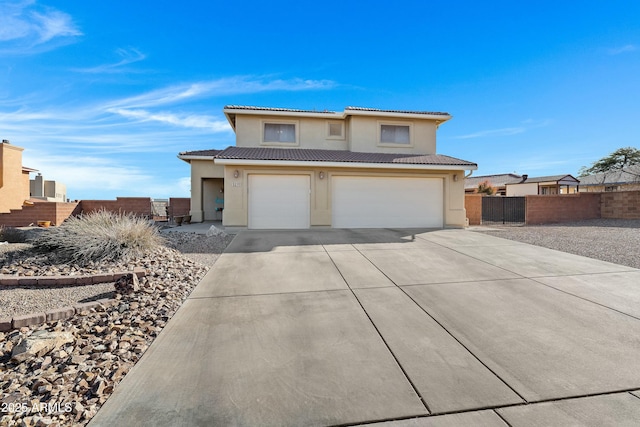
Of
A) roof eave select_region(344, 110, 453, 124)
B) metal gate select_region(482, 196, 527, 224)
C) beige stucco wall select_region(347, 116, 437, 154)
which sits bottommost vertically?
metal gate select_region(482, 196, 527, 224)

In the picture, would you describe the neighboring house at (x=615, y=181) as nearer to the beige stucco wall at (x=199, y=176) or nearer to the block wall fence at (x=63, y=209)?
the beige stucco wall at (x=199, y=176)

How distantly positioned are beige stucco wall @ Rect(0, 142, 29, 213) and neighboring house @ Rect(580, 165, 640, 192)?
155 feet

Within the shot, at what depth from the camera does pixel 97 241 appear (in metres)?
6.26

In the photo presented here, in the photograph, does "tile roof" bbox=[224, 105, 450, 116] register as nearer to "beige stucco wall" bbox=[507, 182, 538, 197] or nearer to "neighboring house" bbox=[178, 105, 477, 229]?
"neighboring house" bbox=[178, 105, 477, 229]

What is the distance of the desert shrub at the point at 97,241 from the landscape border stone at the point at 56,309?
95 cm

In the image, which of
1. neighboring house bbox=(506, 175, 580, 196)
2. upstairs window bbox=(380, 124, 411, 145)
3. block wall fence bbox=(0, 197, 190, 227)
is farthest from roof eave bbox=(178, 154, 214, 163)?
neighboring house bbox=(506, 175, 580, 196)

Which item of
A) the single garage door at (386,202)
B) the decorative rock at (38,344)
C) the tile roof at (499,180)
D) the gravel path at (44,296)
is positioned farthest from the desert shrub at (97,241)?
the tile roof at (499,180)

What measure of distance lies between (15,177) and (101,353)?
20.0 metres

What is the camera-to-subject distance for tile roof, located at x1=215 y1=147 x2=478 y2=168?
1188cm

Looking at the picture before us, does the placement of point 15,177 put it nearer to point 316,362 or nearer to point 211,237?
point 211,237

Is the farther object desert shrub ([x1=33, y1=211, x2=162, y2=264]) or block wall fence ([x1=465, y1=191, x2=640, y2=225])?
block wall fence ([x1=465, y1=191, x2=640, y2=225])

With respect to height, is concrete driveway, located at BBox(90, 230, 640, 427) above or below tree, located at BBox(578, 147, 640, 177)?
below

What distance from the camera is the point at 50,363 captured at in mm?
2838

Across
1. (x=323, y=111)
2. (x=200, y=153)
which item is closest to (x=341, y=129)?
(x=323, y=111)
